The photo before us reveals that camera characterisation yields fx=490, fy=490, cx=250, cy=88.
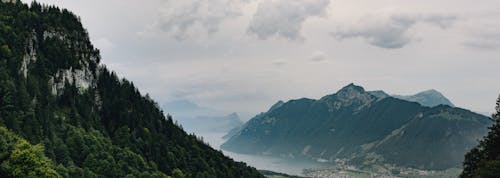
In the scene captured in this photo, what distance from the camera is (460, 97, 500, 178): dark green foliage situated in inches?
3181

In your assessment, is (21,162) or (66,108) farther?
(66,108)

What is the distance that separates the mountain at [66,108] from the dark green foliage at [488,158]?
72984 millimetres

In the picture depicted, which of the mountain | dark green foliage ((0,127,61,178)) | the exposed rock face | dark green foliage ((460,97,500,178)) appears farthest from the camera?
the exposed rock face

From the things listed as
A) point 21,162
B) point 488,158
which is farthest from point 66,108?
point 488,158

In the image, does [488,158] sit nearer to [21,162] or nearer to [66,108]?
[21,162]

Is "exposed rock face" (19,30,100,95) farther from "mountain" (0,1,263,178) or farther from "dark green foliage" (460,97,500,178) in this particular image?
"dark green foliage" (460,97,500,178)

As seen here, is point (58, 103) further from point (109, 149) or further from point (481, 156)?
point (481, 156)

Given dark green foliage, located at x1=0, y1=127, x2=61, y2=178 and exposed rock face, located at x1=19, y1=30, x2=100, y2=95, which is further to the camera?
exposed rock face, located at x1=19, y1=30, x2=100, y2=95

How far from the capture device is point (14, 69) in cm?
14350

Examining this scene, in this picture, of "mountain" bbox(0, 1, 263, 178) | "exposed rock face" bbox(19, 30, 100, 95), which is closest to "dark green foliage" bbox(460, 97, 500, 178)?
"mountain" bbox(0, 1, 263, 178)

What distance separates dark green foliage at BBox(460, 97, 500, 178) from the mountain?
2873 inches

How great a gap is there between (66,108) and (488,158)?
123 m

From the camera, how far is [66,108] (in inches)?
6220

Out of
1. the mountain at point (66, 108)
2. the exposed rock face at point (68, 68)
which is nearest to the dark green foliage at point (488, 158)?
the mountain at point (66, 108)
